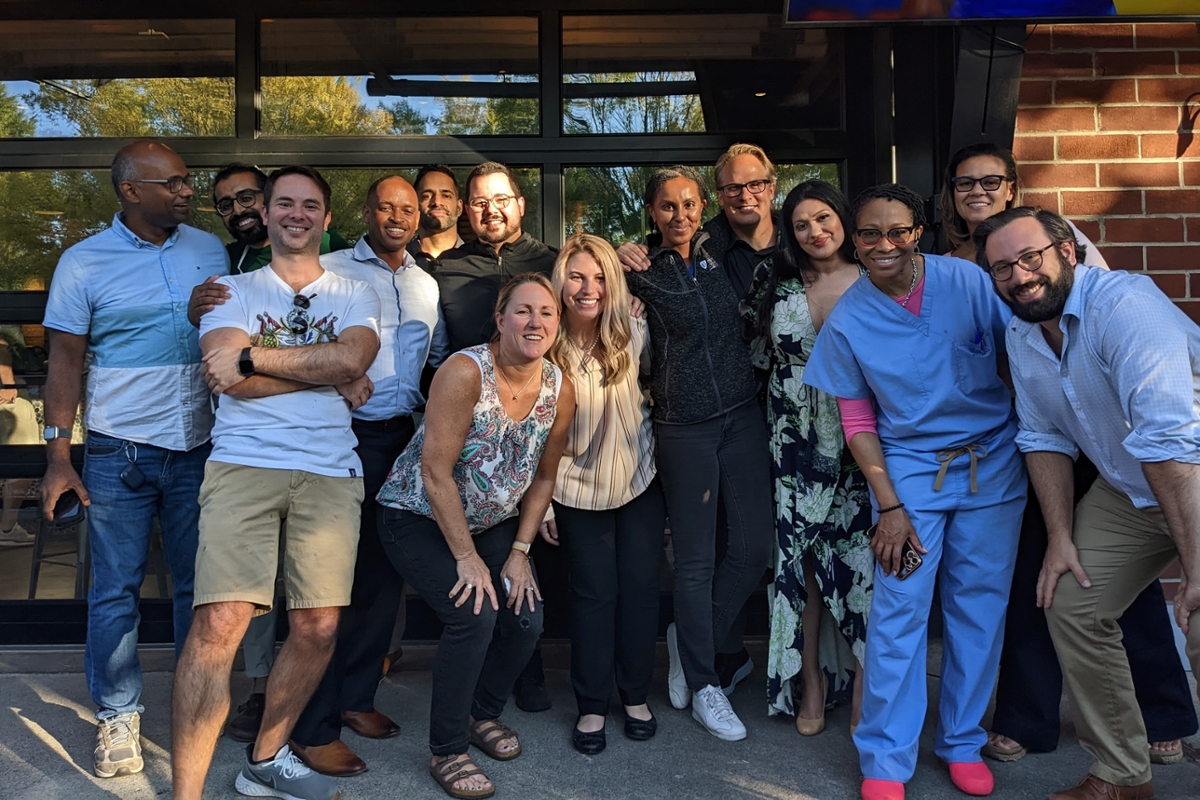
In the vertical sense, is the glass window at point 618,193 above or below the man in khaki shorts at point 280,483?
above

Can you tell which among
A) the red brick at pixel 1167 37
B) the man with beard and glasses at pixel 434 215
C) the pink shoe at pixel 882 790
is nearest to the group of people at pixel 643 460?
the pink shoe at pixel 882 790

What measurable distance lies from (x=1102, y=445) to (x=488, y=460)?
1895 millimetres

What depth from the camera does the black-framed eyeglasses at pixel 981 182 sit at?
3402mm

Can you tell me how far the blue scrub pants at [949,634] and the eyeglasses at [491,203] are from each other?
1904mm

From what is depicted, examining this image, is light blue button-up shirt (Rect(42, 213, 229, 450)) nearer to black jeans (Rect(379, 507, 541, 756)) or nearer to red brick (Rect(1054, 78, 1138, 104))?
black jeans (Rect(379, 507, 541, 756))

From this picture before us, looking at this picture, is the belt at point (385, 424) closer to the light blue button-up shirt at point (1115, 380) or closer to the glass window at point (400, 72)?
the glass window at point (400, 72)

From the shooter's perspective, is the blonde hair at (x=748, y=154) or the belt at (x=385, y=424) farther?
the blonde hair at (x=748, y=154)

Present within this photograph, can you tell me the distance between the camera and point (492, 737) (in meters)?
3.31

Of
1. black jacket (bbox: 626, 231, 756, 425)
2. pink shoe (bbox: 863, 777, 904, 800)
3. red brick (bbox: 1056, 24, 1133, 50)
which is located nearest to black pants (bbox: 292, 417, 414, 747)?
black jacket (bbox: 626, 231, 756, 425)

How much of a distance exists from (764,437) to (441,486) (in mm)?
1269

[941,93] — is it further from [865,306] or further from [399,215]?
[399,215]

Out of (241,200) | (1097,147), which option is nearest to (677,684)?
(241,200)

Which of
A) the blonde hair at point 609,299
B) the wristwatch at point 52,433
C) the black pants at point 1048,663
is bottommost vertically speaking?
the black pants at point 1048,663

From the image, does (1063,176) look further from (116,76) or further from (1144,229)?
(116,76)
